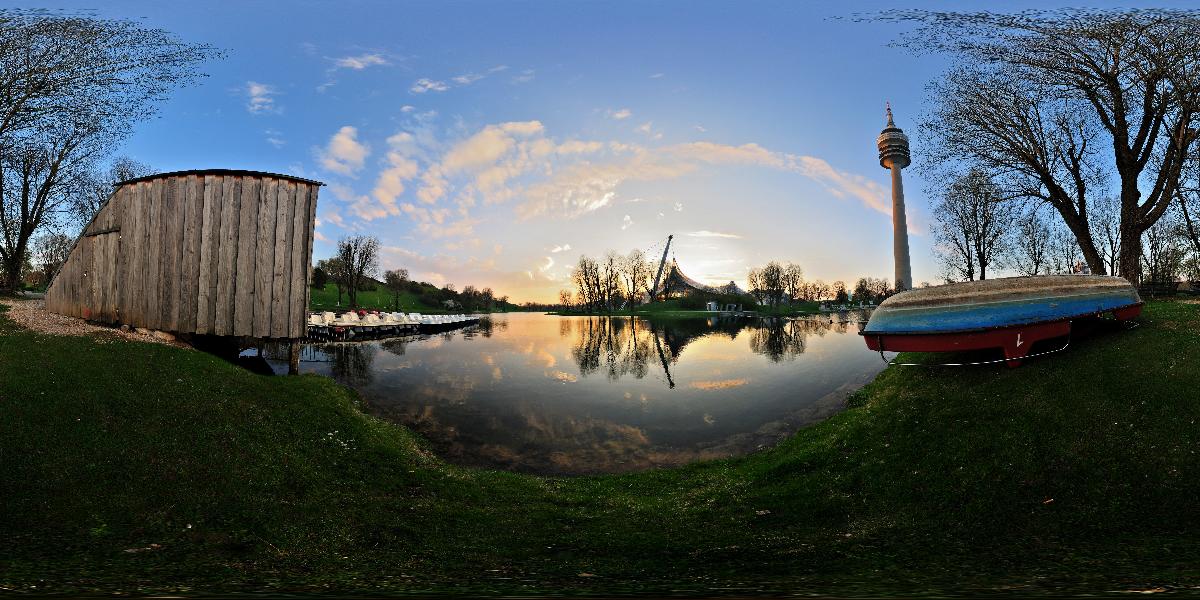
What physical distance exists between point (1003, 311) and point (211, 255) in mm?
25934

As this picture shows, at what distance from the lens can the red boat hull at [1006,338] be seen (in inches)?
479

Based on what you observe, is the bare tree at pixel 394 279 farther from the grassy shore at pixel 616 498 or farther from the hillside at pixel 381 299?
the grassy shore at pixel 616 498

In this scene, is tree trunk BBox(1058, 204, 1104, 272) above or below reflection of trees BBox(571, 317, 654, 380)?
above

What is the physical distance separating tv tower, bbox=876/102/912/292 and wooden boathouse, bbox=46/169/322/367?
50.5 m

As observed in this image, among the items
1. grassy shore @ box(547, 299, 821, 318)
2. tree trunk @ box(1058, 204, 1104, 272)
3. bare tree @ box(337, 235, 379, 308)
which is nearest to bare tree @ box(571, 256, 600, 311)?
grassy shore @ box(547, 299, 821, 318)

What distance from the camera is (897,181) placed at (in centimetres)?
4734

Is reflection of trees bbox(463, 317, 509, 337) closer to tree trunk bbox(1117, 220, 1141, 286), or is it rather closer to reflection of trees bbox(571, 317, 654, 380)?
reflection of trees bbox(571, 317, 654, 380)

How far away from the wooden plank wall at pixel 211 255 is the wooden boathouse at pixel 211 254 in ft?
0.12

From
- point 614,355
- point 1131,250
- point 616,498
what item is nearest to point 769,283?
point 614,355

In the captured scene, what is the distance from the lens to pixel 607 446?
1753 centimetres

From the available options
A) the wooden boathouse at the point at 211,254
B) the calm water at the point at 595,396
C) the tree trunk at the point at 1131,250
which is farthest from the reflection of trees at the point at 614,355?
the tree trunk at the point at 1131,250

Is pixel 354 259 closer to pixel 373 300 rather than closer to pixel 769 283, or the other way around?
pixel 373 300

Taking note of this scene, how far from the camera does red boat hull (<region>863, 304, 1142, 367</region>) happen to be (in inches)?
479

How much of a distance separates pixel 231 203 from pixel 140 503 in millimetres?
13581
